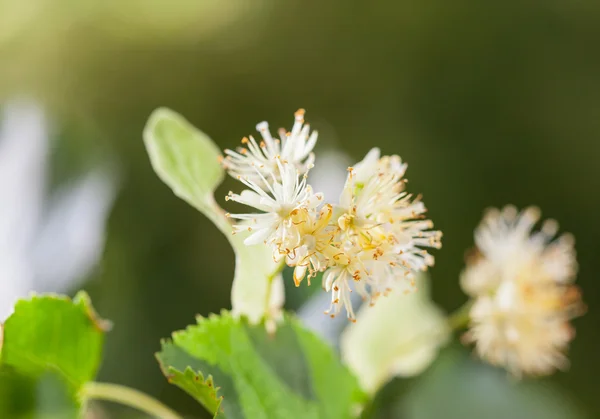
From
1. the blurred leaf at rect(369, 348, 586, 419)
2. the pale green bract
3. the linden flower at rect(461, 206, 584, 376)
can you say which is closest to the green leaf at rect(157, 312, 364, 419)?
the pale green bract

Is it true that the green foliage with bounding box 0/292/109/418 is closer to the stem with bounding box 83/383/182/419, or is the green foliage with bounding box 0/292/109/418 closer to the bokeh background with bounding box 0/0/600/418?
the stem with bounding box 83/383/182/419

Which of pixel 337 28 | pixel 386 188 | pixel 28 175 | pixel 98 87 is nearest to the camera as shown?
pixel 386 188

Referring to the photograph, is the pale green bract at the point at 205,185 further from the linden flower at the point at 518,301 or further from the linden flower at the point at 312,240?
the linden flower at the point at 518,301

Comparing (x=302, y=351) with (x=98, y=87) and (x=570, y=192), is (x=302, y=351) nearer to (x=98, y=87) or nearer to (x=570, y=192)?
(x=98, y=87)

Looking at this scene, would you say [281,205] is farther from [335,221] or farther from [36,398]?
[36,398]

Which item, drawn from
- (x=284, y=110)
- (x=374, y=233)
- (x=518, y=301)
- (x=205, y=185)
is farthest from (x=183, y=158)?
(x=284, y=110)

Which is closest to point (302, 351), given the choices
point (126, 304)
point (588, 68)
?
point (126, 304)
